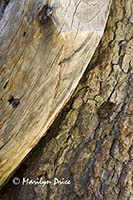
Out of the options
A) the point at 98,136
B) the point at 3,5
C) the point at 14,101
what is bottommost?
the point at 98,136

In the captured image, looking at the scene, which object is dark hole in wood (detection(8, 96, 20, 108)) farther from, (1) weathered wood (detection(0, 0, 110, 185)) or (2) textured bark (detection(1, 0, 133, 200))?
(2) textured bark (detection(1, 0, 133, 200))

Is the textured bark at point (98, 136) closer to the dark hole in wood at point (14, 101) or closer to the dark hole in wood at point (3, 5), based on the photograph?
the dark hole in wood at point (14, 101)

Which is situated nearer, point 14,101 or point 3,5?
point 14,101

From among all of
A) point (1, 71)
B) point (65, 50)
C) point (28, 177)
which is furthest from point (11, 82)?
point (28, 177)

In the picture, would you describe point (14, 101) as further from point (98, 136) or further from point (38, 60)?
point (98, 136)

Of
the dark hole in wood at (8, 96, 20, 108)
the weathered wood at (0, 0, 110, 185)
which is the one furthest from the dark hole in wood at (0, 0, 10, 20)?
the dark hole in wood at (8, 96, 20, 108)

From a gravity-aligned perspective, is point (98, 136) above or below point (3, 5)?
below

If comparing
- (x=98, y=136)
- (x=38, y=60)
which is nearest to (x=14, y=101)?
(x=38, y=60)

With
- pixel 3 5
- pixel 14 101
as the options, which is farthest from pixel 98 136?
pixel 3 5
